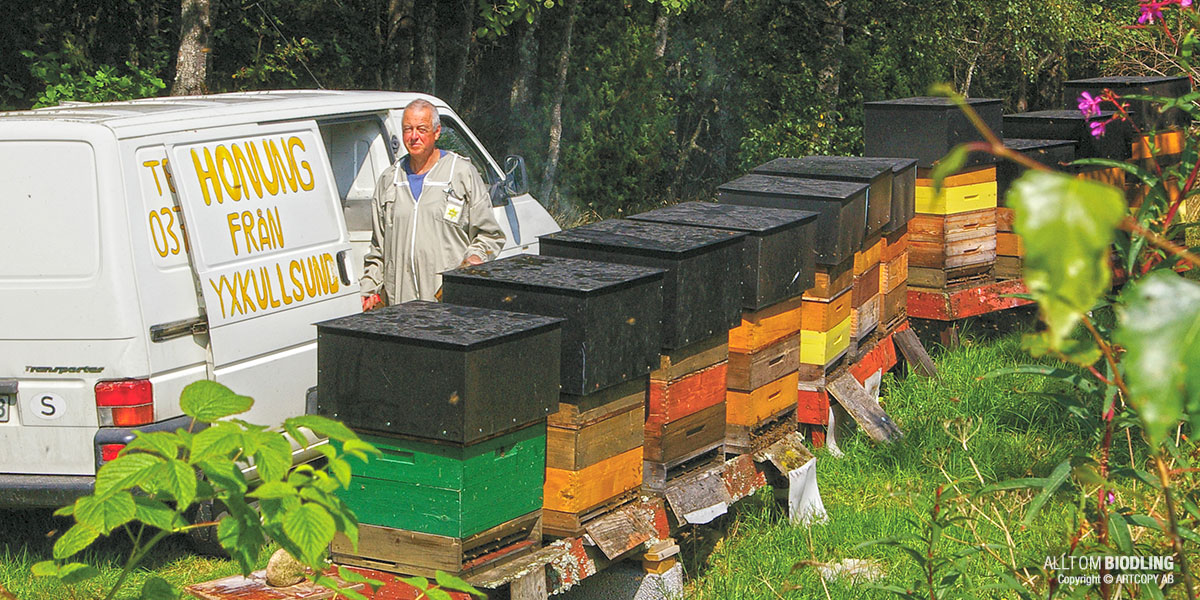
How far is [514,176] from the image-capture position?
7.32 meters

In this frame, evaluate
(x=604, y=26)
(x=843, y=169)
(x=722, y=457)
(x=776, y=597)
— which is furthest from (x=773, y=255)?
(x=604, y=26)

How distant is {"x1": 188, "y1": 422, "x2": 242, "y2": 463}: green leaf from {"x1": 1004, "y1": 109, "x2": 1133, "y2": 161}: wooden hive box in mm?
8260

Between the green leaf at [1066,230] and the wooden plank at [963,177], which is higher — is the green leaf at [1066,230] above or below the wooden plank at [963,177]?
above

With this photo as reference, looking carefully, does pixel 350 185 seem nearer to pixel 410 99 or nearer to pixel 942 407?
pixel 410 99

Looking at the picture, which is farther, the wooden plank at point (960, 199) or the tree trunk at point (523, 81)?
the tree trunk at point (523, 81)

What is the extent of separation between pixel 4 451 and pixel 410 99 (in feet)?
10.2

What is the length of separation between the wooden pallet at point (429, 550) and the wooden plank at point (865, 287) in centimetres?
346

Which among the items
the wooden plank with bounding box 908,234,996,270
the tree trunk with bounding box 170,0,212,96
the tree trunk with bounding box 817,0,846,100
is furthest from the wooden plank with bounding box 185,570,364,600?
the tree trunk with bounding box 817,0,846,100

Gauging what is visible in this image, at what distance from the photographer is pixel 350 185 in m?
7.38

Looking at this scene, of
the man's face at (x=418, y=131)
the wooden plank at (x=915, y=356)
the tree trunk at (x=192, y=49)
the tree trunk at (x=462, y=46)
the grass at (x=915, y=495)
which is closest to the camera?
the grass at (x=915, y=495)

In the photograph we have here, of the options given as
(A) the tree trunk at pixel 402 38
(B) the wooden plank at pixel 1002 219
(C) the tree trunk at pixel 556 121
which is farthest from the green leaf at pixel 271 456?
(C) the tree trunk at pixel 556 121

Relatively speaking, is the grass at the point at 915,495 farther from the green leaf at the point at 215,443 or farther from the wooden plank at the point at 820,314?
the green leaf at the point at 215,443

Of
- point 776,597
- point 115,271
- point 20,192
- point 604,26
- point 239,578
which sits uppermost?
point 604,26

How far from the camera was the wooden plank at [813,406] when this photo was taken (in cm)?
648
